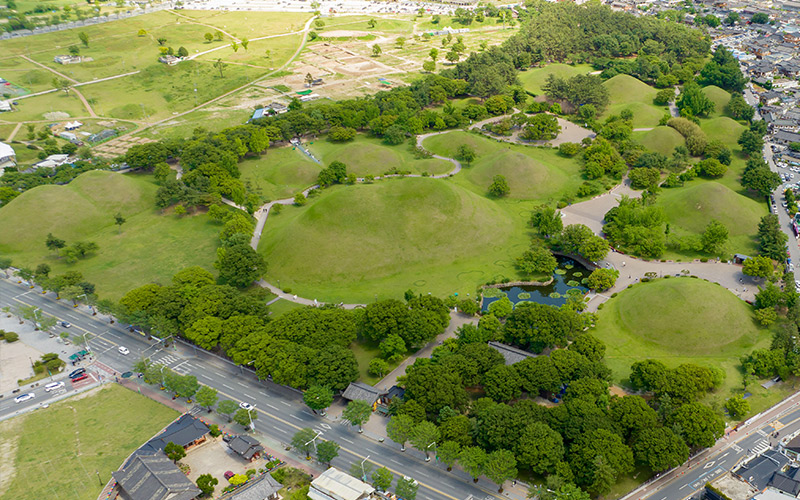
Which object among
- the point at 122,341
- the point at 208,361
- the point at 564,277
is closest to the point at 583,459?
the point at 564,277

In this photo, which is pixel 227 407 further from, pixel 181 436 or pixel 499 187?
pixel 499 187

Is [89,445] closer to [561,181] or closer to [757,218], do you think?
[561,181]

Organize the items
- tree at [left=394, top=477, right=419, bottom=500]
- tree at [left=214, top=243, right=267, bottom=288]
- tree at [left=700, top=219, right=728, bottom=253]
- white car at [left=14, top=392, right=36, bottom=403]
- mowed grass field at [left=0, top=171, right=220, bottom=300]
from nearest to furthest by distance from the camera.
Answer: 1. tree at [left=394, top=477, right=419, bottom=500]
2. white car at [left=14, top=392, right=36, bottom=403]
3. tree at [left=214, top=243, right=267, bottom=288]
4. tree at [left=700, top=219, right=728, bottom=253]
5. mowed grass field at [left=0, top=171, right=220, bottom=300]

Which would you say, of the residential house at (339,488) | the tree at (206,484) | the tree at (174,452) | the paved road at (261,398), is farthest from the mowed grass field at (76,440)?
the residential house at (339,488)

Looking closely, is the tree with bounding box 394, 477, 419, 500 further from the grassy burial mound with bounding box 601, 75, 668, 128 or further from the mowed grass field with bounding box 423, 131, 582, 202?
the grassy burial mound with bounding box 601, 75, 668, 128

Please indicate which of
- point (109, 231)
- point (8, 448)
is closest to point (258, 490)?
point (8, 448)

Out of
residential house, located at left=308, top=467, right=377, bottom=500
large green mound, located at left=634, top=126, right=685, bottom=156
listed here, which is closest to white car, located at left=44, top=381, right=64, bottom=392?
residential house, located at left=308, top=467, right=377, bottom=500
